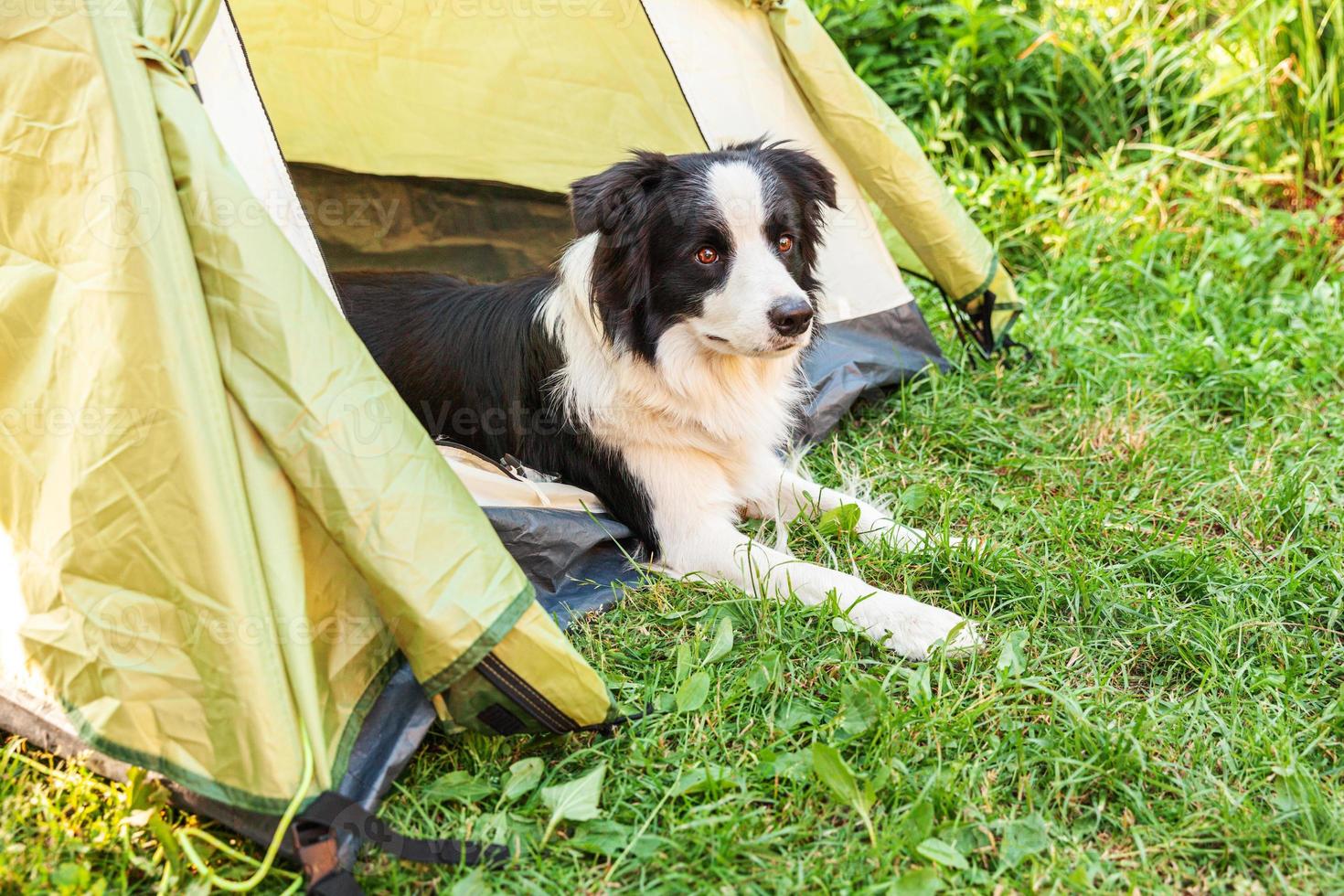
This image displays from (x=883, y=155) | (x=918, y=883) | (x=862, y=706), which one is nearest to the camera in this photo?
(x=918, y=883)

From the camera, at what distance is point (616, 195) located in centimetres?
245

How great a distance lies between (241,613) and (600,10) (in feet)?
7.77

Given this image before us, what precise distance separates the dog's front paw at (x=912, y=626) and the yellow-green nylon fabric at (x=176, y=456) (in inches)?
31.3

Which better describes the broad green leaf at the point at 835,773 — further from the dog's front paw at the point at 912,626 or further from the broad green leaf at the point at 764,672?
the dog's front paw at the point at 912,626

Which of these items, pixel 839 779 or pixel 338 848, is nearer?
pixel 338 848

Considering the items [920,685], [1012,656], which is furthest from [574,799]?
[1012,656]

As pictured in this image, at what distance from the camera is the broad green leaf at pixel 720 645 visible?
2170 mm

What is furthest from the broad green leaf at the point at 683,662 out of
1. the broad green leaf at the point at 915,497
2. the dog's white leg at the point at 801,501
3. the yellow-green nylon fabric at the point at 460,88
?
the yellow-green nylon fabric at the point at 460,88

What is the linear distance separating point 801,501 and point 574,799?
118 cm

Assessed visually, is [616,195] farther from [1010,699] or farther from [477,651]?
[1010,699]

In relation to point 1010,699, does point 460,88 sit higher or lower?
higher

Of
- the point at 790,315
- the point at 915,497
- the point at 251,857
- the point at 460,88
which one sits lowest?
the point at 915,497

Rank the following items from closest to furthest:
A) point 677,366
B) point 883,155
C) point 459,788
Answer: point 459,788, point 677,366, point 883,155

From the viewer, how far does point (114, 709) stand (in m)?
1.71
